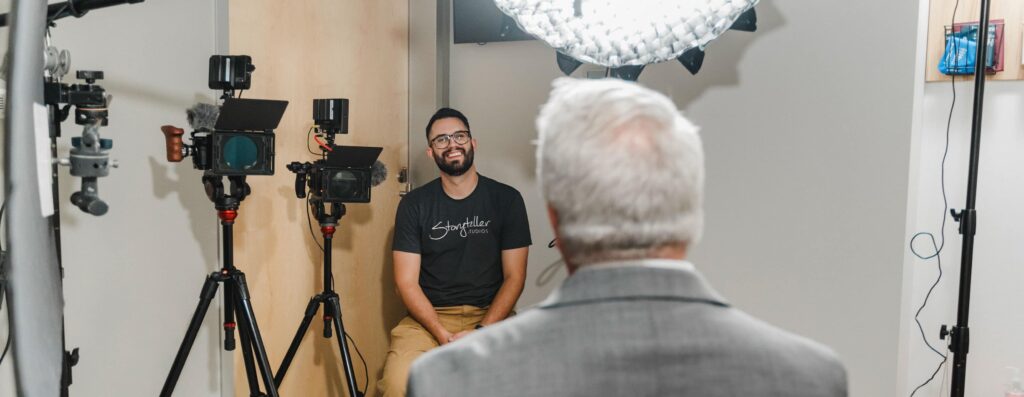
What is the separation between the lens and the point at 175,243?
7.81 ft

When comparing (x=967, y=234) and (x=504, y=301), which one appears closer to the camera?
(x=967, y=234)

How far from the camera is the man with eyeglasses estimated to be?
9.71ft

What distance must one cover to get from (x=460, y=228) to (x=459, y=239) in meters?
0.04

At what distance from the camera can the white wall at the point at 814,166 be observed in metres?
2.62

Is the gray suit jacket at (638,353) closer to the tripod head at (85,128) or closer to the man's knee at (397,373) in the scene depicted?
the tripod head at (85,128)

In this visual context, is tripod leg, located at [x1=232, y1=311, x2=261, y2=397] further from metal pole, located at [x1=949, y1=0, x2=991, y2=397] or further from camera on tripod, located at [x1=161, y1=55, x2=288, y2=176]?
metal pole, located at [x1=949, y1=0, x2=991, y2=397]

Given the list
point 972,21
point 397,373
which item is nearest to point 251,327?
point 397,373

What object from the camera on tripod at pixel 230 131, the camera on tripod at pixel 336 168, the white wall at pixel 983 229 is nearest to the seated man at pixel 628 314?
the camera on tripod at pixel 230 131

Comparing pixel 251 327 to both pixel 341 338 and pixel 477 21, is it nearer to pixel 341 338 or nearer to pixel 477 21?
pixel 341 338

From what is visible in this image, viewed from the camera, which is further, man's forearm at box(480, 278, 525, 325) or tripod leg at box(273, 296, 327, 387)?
man's forearm at box(480, 278, 525, 325)

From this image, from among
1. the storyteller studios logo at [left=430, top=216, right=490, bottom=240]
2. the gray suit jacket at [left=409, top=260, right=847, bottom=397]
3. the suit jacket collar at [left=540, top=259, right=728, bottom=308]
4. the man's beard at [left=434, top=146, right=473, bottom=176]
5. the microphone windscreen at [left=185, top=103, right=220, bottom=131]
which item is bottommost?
the storyteller studios logo at [left=430, top=216, right=490, bottom=240]

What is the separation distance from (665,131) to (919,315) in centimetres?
279

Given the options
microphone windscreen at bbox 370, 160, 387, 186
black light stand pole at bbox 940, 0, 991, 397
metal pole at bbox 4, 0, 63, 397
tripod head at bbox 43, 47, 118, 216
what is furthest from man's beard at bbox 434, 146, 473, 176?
metal pole at bbox 4, 0, 63, 397

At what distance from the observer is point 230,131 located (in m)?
2.09
